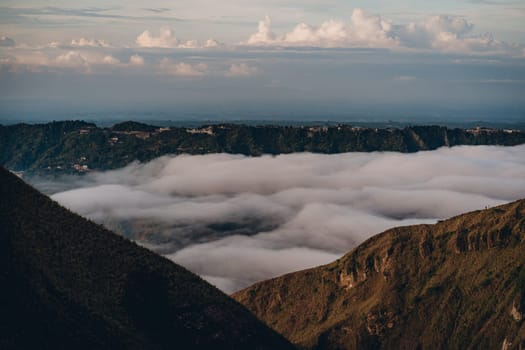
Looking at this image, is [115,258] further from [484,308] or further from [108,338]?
[484,308]

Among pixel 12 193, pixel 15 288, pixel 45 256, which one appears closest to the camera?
pixel 15 288

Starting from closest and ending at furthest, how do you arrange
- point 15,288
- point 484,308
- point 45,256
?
1. point 15,288
2. point 45,256
3. point 484,308

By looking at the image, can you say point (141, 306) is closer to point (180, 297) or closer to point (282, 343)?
point (180, 297)

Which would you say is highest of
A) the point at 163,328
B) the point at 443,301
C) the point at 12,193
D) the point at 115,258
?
the point at 12,193

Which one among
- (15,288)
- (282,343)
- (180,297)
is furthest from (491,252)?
(15,288)

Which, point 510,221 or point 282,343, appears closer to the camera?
point 282,343

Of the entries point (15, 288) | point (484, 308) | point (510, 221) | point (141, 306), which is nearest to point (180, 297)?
point (141, 306)

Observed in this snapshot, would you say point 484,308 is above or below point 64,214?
below
